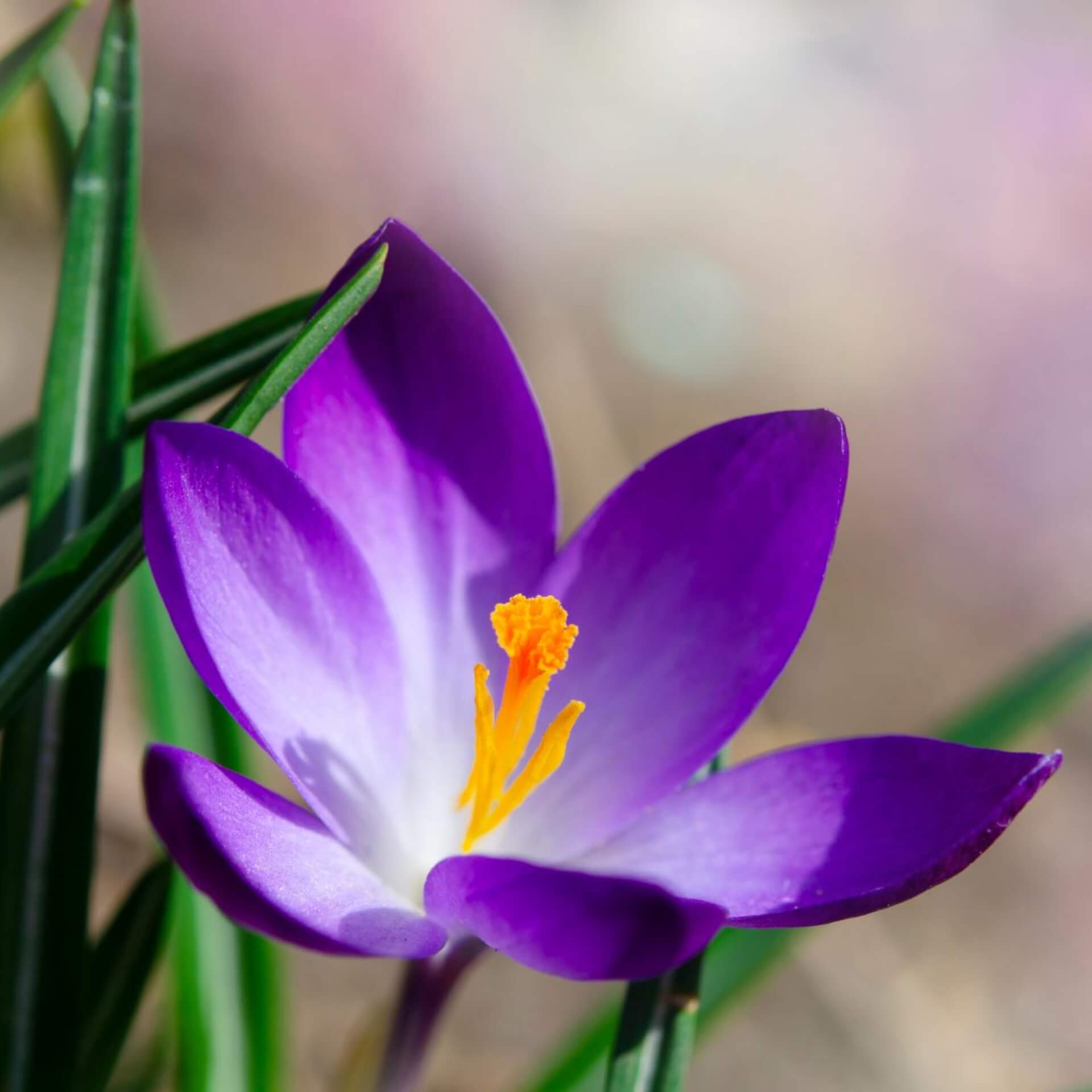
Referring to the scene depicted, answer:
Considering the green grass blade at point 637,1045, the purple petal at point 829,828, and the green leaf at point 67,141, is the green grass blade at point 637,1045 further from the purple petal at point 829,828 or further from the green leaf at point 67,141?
the green leaf at point 67,141

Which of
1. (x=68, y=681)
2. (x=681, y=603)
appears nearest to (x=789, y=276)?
(x=681, y=603)

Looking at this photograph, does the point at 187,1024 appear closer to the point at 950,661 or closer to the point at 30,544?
the point at 30,544

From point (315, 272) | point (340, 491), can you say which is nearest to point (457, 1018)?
point (340, 491)

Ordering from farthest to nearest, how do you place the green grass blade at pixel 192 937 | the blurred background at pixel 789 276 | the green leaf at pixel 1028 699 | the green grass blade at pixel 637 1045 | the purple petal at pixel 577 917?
the blurred background at pixel 789 276 → the green leaf at pixel 1028 699 → the green grass blade at pixel 192 937 → the green grass blade at pixel 637 1045 → the purple petal at pixel 577 917

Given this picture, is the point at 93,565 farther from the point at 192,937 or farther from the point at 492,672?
the point at 192,937

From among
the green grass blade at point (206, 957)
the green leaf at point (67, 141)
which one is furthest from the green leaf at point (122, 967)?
the green leaf at point (67, 141)

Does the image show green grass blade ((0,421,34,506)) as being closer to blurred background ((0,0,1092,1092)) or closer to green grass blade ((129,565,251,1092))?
green grass blade ((129,565,251,1092))

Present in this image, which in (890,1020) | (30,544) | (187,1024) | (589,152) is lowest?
(890,1020)

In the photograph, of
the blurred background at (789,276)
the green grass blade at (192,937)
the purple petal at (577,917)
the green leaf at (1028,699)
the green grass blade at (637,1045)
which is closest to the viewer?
the purple petal at (577,917)
